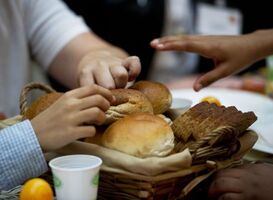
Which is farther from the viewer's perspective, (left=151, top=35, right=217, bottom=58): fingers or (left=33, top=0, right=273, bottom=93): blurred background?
(left=33, top=0, right=273, bottom=93): blurred background

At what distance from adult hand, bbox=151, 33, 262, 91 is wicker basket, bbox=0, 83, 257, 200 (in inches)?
11.5

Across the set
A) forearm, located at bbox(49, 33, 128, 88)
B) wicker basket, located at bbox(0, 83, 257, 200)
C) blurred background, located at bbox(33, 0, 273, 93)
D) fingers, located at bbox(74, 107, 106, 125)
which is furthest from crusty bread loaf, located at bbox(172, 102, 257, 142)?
blurred background, located at bbox(33, 0, 273, 93)

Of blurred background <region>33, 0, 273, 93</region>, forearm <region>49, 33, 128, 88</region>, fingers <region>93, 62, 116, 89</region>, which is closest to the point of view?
fingers <region>93, 62, 116, 89</region>

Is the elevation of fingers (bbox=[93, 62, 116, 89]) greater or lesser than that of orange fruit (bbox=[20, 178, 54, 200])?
greater

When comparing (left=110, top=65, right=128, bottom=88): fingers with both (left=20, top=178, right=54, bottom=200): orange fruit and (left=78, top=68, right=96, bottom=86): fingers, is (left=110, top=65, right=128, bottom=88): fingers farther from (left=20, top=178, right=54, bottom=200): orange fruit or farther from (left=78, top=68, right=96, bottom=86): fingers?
(left=20, top=178, right=54, bottom=200): orange fruit

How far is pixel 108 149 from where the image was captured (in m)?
0.70

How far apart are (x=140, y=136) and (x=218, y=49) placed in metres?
0.40

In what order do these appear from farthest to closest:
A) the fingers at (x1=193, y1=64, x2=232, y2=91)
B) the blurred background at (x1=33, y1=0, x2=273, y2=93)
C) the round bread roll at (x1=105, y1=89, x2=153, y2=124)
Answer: the blurred background at (x1=33, y1=0, x2=273, y2=93) < the fingers at (x1=193, y1=64, x2=232, y2=91) < the round bread roll at (x1=105, y1=89, x2=153, y2=124)

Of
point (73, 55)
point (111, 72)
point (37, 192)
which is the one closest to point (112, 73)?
point (111, 72)

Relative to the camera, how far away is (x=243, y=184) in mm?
687

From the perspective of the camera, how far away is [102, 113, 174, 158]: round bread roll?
26.7 inches

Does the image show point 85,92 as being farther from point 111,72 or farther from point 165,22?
point 165,22

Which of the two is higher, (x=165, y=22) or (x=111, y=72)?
(x=111, y=72)

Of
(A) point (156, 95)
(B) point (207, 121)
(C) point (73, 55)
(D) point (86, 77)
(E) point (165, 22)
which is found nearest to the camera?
(B) point (207, 121)
